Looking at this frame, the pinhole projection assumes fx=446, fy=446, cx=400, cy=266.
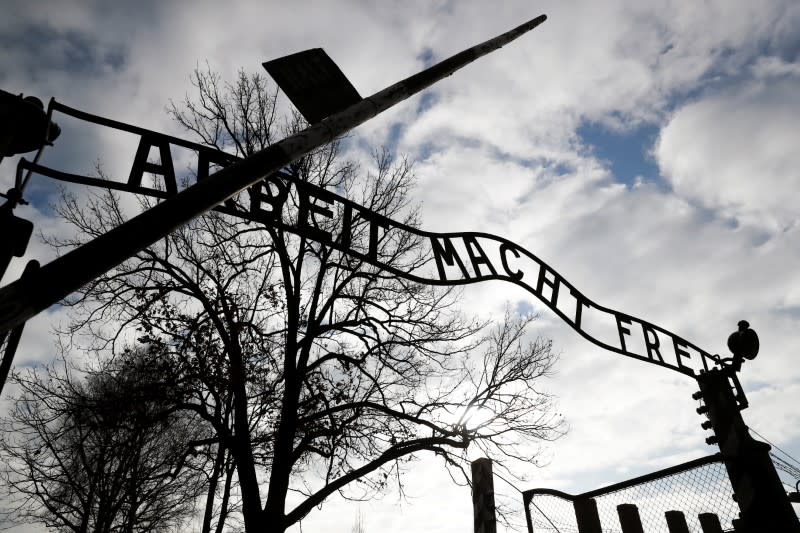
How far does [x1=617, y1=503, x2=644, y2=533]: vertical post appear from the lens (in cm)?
504

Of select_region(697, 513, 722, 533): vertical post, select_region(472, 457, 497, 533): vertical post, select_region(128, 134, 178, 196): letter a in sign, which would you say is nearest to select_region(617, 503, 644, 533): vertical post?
select_region(472, 457, 497, 533): vertical post

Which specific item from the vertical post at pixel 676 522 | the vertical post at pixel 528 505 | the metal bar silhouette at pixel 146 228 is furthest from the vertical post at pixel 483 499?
the metal bar silhouette at pixel 146 228

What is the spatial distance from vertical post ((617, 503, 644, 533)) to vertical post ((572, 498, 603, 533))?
0.26m

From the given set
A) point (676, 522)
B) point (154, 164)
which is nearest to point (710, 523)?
point (676, 522)

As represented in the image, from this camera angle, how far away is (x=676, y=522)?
198 inches

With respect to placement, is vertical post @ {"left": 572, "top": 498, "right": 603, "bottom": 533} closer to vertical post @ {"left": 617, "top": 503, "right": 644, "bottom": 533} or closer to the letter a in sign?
vertical post @ {"left": 617, "top": 503, "right": 644, "bottom": 533}

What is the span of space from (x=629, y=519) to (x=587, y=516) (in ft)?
1.45

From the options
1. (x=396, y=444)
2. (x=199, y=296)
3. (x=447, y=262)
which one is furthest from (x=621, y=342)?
(x=199, y=296)

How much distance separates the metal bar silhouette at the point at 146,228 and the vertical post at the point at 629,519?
16.9 ft

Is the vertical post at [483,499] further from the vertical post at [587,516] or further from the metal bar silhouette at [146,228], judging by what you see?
the metal bar silhouette at [146,228]

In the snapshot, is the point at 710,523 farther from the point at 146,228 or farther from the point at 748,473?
the point at 146,228

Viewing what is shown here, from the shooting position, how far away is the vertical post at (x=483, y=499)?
4.56 meters

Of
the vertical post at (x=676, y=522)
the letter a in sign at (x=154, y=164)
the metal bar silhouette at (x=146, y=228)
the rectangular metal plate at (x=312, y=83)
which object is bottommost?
the vertical post at (x=676, y=522)

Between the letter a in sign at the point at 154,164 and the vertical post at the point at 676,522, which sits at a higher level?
the letter a in sign at the point at 154,164
